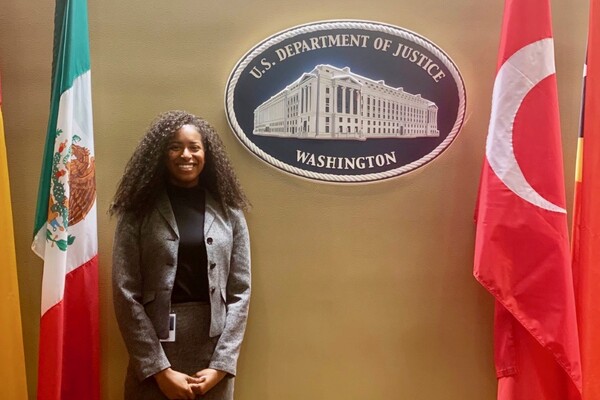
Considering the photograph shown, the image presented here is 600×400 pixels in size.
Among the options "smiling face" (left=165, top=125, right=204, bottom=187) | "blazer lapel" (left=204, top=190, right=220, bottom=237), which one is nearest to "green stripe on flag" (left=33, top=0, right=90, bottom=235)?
"smiling face" (left=165, top=125, right=204, bottom=187)

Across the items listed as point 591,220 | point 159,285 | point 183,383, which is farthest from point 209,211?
point 591,220

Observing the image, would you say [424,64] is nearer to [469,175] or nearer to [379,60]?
[379,60]

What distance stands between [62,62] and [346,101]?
33.8 inches

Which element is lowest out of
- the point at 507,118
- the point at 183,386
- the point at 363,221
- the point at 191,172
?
the point at 183,386

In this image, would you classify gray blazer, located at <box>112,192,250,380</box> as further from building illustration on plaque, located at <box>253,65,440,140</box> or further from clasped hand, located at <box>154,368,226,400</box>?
building illustration on plaque, located at <box>253,65,440,140</box>

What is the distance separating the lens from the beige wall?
181 centimetres

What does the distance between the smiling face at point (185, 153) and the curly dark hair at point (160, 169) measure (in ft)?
0.05

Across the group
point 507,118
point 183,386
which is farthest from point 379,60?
point 183,386

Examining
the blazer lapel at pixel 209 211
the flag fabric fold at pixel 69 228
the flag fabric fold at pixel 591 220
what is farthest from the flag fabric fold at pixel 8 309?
the flag fabric fold at pixel 591 220

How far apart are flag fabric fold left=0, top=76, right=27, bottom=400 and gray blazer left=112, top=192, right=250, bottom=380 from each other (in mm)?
334

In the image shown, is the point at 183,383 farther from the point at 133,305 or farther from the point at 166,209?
the point at 166,209

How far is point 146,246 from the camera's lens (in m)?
1.58

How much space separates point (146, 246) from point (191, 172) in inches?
9.6

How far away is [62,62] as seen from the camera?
1.61 meters
